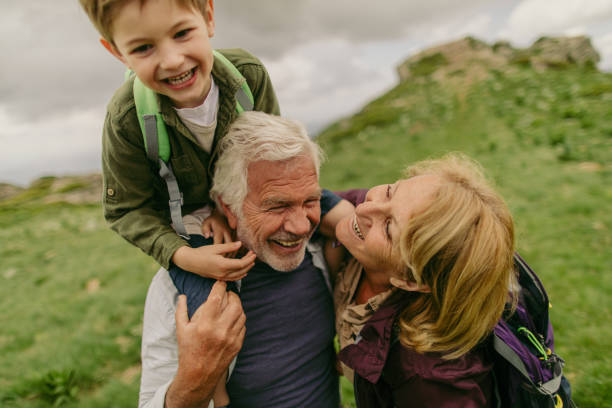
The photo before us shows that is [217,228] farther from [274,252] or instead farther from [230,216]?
[274,252]

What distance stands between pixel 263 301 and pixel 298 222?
0.67m

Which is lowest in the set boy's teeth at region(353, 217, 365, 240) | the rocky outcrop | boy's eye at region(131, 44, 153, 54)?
boy's teeth at region(353, 217, 365, 240)

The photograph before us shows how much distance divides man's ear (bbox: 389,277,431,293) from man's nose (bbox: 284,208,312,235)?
681 millimetres

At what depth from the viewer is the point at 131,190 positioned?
227 centimetres

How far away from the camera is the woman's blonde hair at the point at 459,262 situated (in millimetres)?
1839

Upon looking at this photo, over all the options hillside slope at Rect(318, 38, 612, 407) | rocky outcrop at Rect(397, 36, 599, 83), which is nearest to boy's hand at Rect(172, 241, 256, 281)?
hillside slope at Rect(318, 38, 612, 407)

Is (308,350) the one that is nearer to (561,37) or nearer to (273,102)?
(273,102)

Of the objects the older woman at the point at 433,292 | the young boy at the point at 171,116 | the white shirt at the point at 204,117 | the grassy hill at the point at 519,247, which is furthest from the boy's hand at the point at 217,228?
the grassy hill at the point at 519,247

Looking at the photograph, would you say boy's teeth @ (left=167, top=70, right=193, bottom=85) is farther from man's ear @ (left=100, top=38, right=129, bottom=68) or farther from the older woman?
the older woman

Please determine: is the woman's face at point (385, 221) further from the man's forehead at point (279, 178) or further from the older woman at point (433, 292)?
the man's forehead at point (279, 178)

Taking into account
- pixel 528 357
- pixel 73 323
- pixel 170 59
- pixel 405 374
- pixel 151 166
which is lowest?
pixel 73 323

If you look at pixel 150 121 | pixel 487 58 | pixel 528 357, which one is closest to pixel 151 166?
pixel 150 121

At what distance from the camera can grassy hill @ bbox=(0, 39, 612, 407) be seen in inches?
151

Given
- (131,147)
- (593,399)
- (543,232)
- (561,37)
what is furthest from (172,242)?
(561,37)
